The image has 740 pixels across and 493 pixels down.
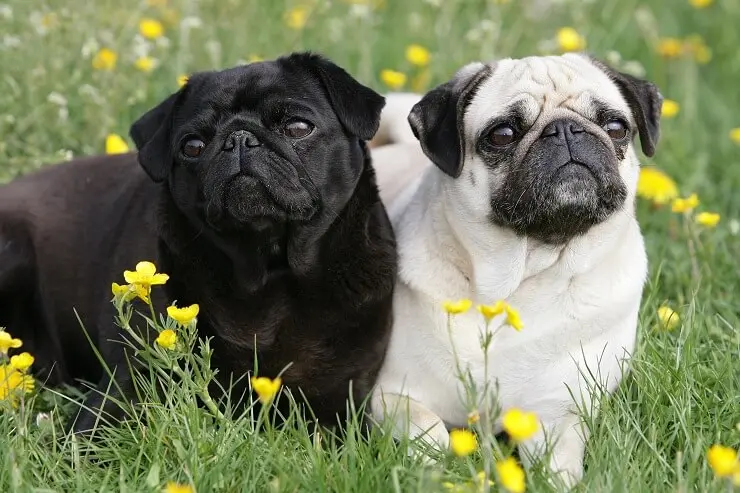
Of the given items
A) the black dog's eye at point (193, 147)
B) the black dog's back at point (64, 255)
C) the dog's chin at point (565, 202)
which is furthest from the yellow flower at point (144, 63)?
the dog's chin at point (565, 202)

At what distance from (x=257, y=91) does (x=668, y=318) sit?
1.62 metres

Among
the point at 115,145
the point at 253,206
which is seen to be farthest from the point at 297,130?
the point at 115,145

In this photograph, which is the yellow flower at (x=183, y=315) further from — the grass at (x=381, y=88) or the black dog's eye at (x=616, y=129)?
the black dog's eye at (x=616, y=129)

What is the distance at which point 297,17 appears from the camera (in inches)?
244

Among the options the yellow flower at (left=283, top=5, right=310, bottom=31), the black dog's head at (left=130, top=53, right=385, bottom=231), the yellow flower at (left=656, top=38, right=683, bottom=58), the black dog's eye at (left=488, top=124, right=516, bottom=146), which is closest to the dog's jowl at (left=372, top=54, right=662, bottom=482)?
the black dog's eye at (left=488, top=124, right=516, bottom=146)

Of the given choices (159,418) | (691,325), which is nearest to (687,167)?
(691,325)

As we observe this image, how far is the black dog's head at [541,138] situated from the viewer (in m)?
3.38

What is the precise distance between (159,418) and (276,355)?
21.3 inches

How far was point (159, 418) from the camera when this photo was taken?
3.05 metres

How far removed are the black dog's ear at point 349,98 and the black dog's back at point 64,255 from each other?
2.48 ft

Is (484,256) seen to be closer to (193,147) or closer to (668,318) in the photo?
(668,318)

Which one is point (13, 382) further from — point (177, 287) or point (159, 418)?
point (177, 287)

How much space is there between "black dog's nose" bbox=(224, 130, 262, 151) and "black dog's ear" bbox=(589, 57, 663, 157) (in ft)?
4.23

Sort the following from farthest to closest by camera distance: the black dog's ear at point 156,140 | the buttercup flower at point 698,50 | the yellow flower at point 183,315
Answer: the buttercup flower at point 698,50
the black dog's ear at point 156,140
the yellow flower at point 183,315
